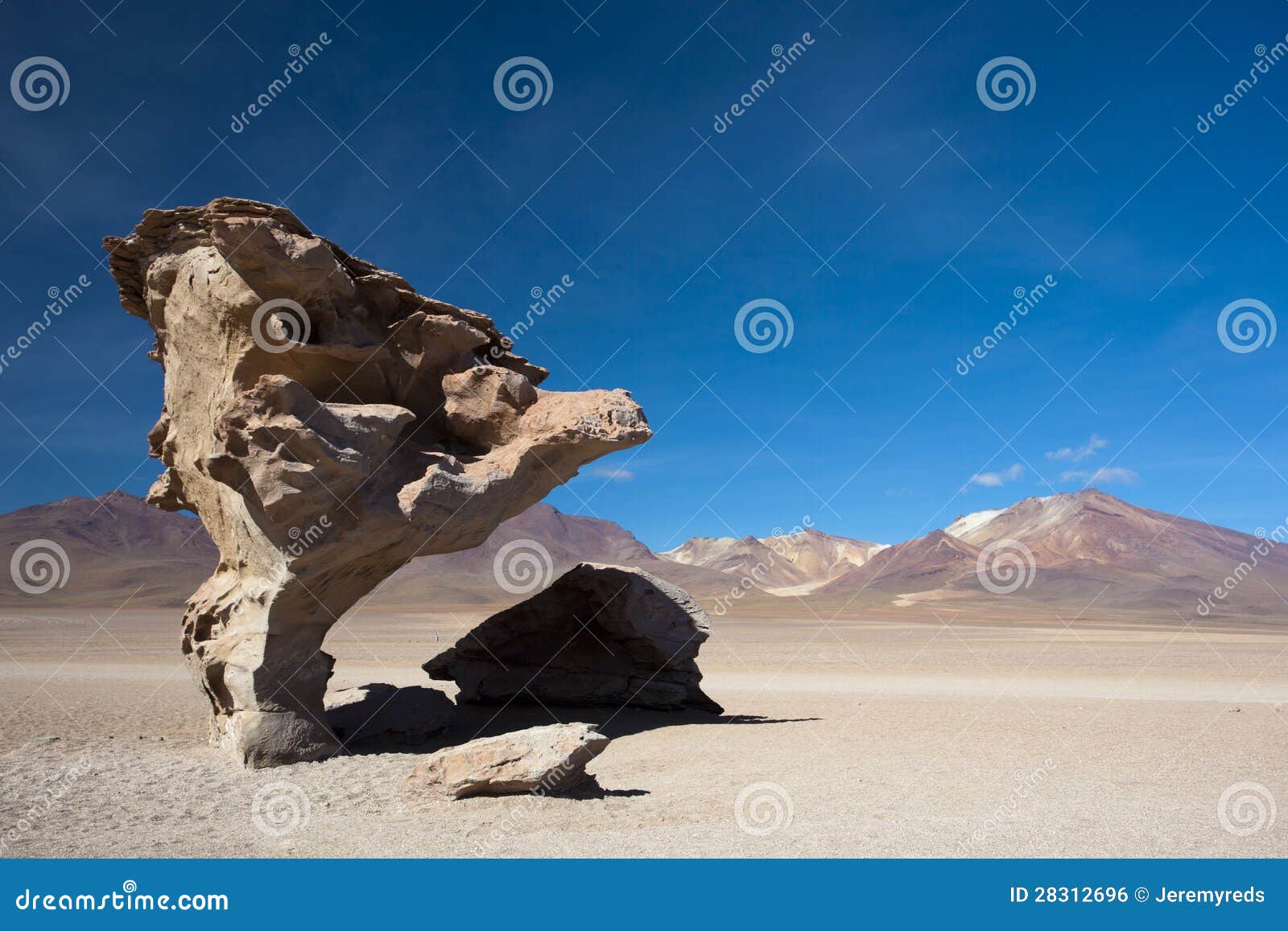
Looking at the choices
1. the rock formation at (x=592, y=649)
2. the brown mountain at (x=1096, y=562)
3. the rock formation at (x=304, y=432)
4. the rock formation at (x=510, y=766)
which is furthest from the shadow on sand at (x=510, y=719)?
the brown mountain at (x=1096, y=562)

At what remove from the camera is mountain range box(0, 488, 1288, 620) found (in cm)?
9400

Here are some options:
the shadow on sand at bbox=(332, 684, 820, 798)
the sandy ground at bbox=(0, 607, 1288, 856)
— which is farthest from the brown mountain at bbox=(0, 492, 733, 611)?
the shadow on sand at bbox=(332, 684, 820, 798)

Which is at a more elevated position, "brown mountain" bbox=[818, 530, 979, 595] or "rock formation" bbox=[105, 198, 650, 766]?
"brown mountain" bbox=[818, 530, 979, 595]

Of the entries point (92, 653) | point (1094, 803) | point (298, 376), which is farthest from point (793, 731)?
point (92, 653)

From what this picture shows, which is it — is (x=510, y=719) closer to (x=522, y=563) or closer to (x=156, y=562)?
(x=522, y=563)

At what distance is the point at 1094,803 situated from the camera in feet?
30.4

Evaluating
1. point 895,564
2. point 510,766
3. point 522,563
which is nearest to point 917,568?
point 895,564

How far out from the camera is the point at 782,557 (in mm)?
180000

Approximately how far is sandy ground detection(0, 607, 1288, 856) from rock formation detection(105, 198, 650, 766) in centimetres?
165

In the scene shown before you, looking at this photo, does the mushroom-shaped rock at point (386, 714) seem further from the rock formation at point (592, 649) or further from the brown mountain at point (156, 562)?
the brown mountain at point (156, 562)

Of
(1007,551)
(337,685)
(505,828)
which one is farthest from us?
(1007,551)

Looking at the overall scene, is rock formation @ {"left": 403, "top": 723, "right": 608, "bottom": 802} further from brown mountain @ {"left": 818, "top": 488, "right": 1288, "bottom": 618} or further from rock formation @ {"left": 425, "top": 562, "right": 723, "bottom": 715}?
brown mountain @ {"left": 818, "top": 488, "right": 1288, "bottom": 618}

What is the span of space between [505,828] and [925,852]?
3824 millimetres

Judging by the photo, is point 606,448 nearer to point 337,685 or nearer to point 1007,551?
point 337,685
